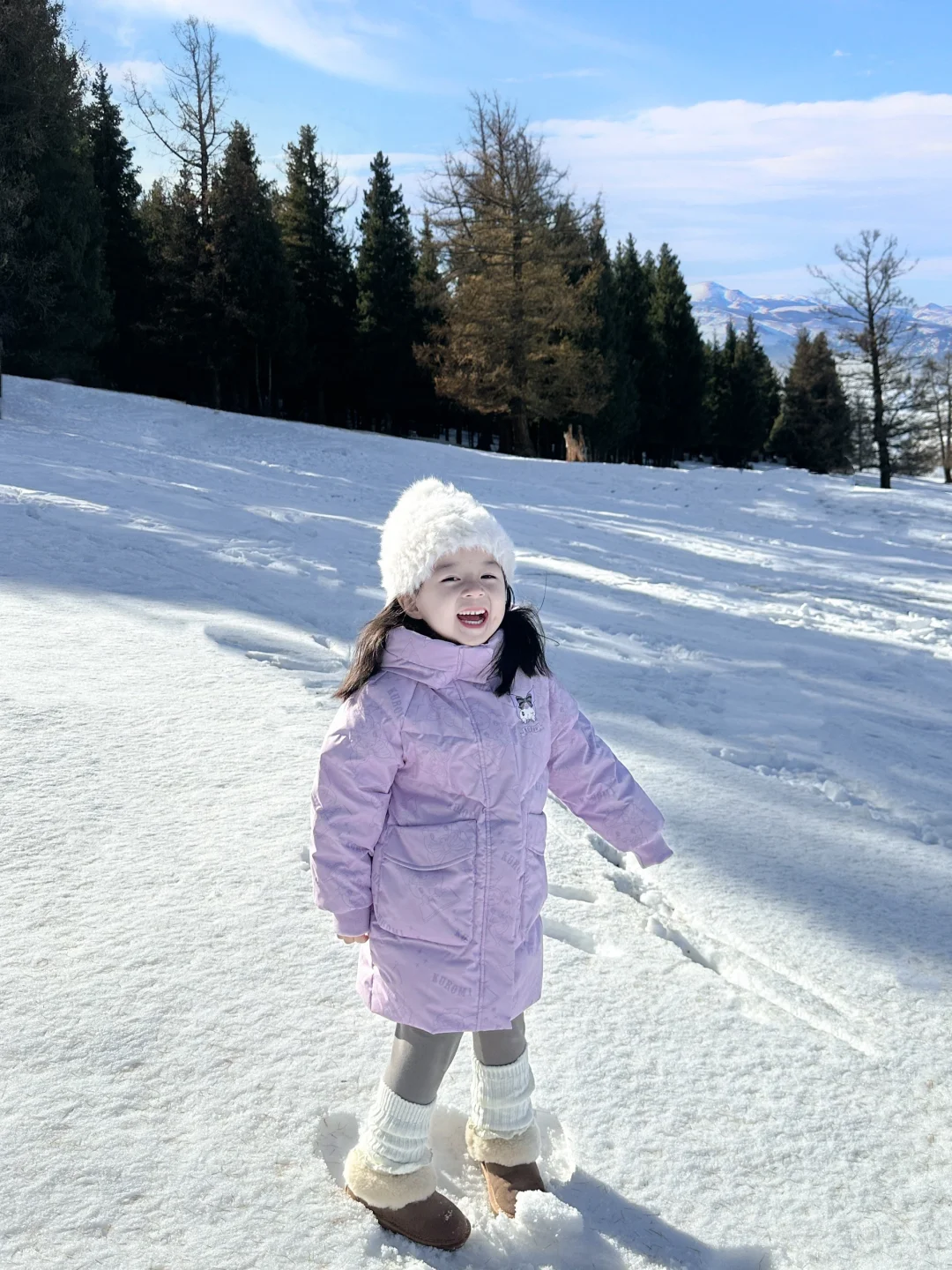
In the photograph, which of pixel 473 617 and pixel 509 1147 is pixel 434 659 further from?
pixel 509 1147

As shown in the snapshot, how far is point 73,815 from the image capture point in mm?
3043

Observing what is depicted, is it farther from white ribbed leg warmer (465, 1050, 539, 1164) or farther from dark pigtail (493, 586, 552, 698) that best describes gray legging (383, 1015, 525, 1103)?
dark pigtail (493, 586, 552, 698)

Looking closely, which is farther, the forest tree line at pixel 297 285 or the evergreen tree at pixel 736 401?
the evergreen tree at pixel 736 401

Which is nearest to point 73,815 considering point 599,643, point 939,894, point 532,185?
point 939,894

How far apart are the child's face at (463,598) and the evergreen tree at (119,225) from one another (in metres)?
27.9

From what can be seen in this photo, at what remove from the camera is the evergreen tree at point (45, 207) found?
17.6 meters

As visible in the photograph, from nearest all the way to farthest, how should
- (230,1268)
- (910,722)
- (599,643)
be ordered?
(230,1268), (910,722), (599,643)

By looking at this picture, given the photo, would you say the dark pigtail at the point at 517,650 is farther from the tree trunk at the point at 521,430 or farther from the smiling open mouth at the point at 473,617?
the tree trunk at the point at 521,430

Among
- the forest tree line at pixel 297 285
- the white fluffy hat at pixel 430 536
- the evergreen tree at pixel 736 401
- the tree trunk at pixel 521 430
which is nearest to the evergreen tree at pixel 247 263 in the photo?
the forest tree line at pixel 297 285

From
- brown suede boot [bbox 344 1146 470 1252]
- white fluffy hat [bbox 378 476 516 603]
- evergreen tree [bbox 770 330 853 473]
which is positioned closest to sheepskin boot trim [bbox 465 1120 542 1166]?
brown suede boot [bbox 344 1146 470 1252]

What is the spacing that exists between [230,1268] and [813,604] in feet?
25.4

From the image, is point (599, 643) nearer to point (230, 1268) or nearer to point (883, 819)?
point (883, 819)

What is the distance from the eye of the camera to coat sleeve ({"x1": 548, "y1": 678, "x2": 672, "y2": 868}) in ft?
6.73

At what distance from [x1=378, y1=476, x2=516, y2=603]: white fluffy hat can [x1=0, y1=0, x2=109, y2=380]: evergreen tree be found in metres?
18.8
